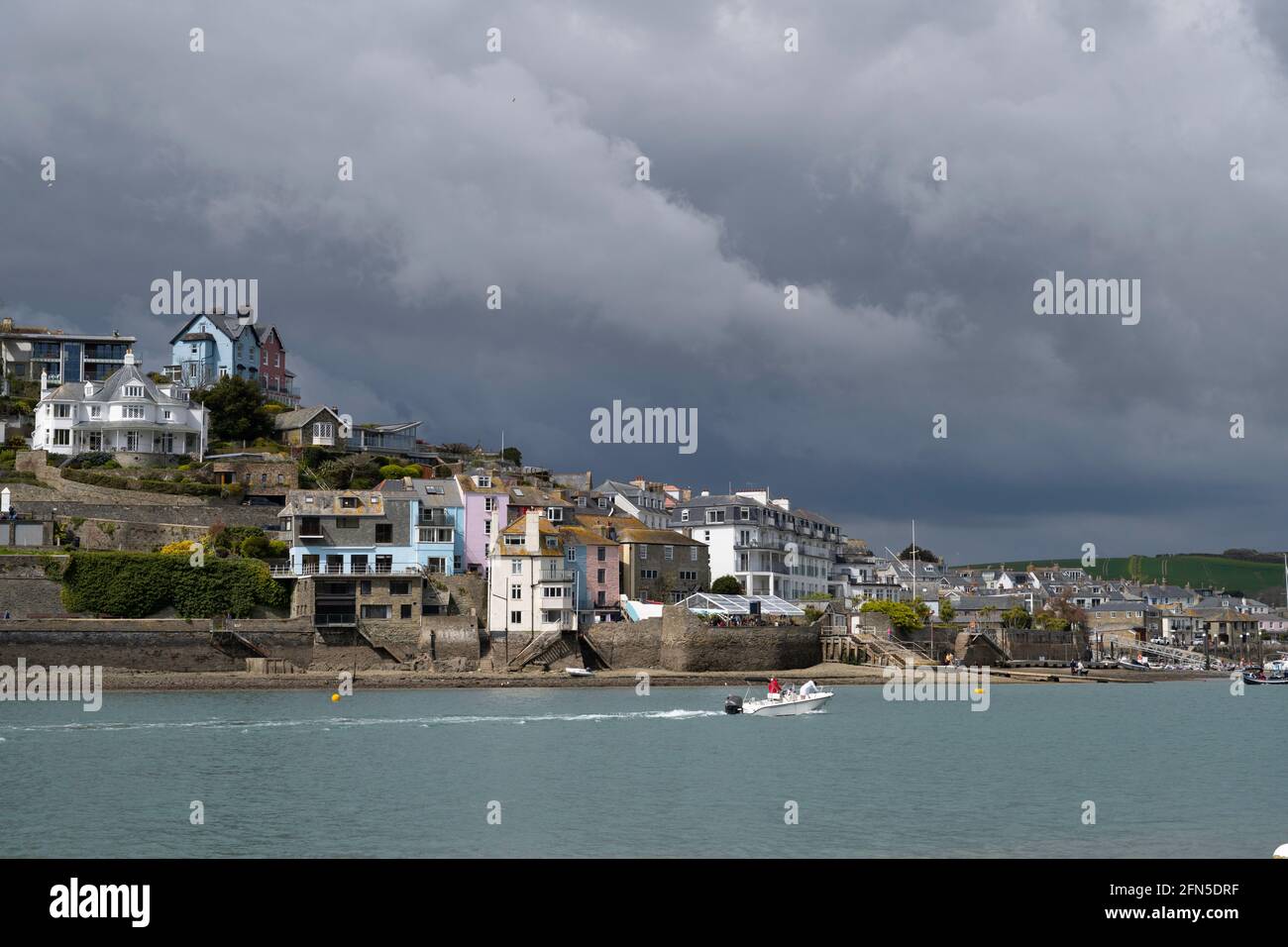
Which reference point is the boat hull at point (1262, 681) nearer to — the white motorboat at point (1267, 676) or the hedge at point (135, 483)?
the white motorboat at point (1267, 676)

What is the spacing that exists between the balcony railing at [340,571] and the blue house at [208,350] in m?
33.0

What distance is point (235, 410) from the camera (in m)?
94.0

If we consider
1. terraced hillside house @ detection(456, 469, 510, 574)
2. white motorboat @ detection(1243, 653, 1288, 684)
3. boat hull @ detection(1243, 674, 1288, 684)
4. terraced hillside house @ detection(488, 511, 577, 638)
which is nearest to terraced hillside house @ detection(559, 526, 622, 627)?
terraced hillside house @ detection(488, 511, 577, 638)

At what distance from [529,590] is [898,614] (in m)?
29.6

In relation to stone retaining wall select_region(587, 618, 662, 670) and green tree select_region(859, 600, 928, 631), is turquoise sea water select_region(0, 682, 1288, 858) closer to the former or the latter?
stone retaining wall select_region(587, 618, 662, 670)

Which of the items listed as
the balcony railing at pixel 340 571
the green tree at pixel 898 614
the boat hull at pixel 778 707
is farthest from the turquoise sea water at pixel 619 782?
the green tree at pixel 898 614

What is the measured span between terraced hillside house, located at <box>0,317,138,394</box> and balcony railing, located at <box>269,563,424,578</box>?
1496 inches

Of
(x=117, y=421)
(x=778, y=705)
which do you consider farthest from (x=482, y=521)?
(x=778, y=705)

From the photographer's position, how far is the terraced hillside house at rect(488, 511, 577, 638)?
76562 mm
